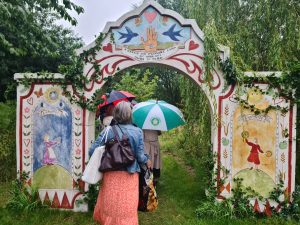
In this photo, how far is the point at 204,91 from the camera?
5.43m

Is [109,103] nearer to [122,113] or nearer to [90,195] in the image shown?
[90,195]

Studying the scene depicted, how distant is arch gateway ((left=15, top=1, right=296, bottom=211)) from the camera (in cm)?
532

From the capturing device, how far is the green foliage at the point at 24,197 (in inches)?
219

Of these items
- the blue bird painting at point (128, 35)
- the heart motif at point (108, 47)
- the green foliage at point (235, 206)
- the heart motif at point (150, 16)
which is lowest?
the green foliage at point (235, 206)

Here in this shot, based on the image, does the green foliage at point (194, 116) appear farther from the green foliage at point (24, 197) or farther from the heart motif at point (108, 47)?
the green foliage at point (24, 197)

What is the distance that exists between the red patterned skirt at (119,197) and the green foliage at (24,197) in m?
2.30

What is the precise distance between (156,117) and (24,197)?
268 cm

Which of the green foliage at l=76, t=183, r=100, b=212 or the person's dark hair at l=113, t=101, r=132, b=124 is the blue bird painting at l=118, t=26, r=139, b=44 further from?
the green foliage at l=76, t=183, r=100, b=212

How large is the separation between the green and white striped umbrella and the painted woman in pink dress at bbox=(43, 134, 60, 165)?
5.37 feet

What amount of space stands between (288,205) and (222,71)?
2.33 m

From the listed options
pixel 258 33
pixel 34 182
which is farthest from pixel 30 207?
pixel 258 33

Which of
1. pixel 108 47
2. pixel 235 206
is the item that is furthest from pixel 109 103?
pixel 235 206

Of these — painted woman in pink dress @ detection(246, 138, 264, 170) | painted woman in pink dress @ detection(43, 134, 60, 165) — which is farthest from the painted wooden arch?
painted woman in pink dress @ detection(43, 134, 60, 165)

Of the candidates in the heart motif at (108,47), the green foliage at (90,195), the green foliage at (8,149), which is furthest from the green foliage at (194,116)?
the green foliage at (8,149)
